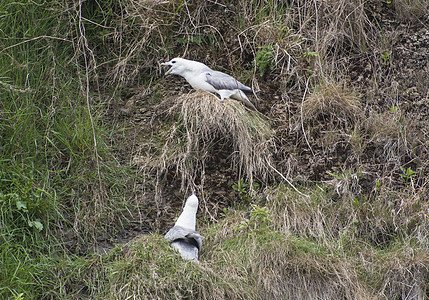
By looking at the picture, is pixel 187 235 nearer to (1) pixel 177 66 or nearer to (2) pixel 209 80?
(2) pixel 209 80

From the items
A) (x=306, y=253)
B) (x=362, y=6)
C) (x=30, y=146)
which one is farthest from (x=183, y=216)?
(x=362, y=6)

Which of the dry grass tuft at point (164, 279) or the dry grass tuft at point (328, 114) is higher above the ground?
the dry grass tuft at point (328, 114)

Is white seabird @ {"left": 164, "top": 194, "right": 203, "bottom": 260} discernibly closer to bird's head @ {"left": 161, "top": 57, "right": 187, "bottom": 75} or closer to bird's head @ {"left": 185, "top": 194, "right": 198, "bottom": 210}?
bird's head @ {"left": 185, "top": 194, "right": 198, "bottom": 210}

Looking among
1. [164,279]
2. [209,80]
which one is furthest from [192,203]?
[209,80]

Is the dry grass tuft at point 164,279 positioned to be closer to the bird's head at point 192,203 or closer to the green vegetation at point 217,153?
the green vegetation at point 217,153

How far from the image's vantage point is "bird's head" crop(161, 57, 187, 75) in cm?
438

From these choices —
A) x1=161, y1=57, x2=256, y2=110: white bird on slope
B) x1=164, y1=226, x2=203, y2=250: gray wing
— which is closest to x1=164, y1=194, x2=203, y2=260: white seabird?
x1=164, y1=226, x2=203, y2=250: gray wing

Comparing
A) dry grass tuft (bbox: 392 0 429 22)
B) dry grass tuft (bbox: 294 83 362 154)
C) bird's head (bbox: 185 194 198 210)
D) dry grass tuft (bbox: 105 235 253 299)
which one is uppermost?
dry grass tuft (bbox: 392 0 429 22)

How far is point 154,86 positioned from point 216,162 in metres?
0.94

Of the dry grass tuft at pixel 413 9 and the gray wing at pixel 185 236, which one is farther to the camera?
the dry grass tuft at pixel 413 9

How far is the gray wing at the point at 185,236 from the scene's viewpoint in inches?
136

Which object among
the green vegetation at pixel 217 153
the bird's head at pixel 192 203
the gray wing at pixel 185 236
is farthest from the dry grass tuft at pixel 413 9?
the gray wing at pixel 185 236

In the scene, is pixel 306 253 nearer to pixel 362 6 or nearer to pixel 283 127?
pixel 283 127

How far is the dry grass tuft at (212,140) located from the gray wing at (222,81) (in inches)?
4.7
